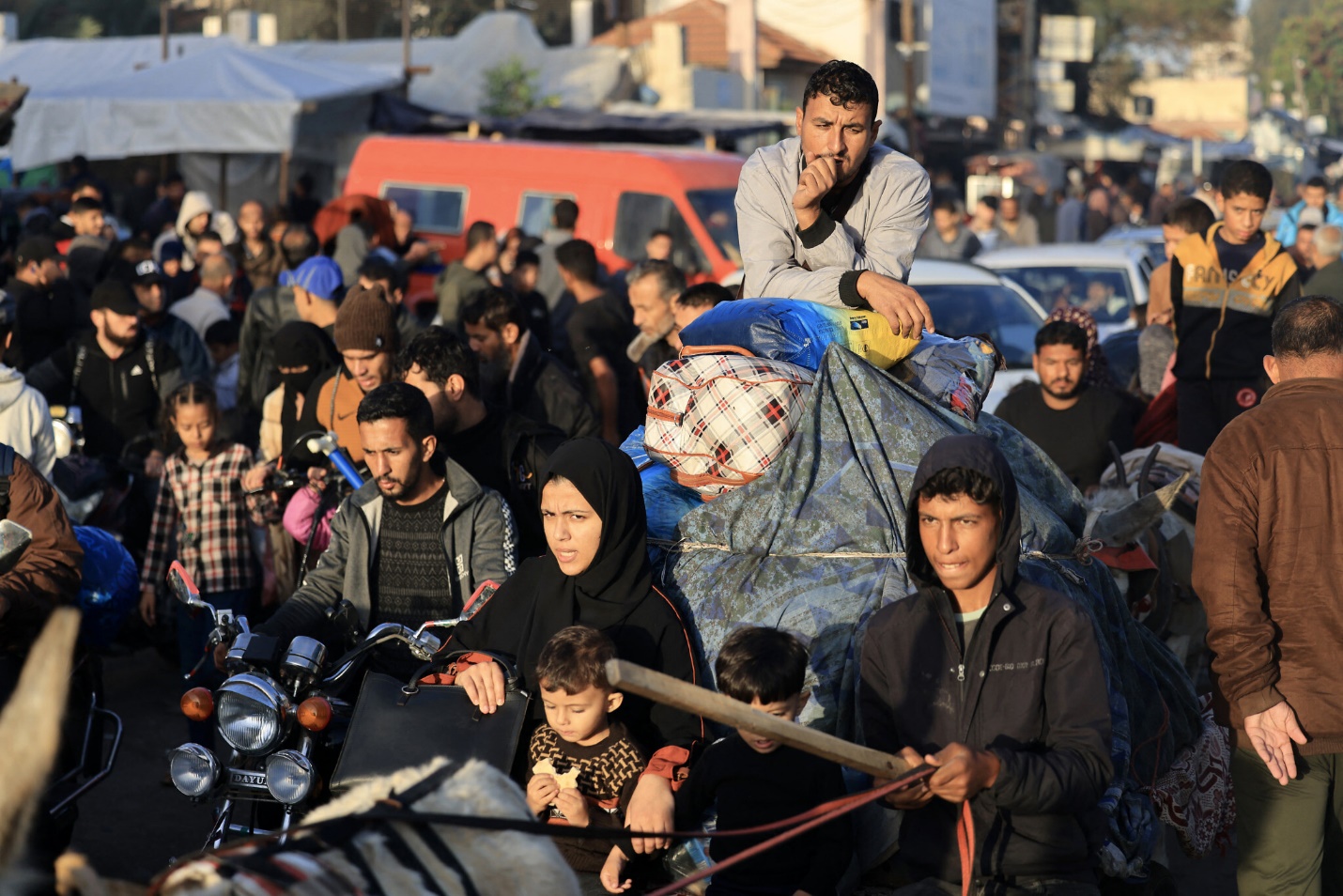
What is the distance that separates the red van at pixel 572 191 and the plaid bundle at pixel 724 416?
8908 millimetres

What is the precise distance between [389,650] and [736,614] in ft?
3.94

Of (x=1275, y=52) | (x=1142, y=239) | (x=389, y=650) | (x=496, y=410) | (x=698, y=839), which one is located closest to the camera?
(x=698, y=839)

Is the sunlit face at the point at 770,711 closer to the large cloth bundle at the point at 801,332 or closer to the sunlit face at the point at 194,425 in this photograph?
the large cloth bundle at the point at 801,332

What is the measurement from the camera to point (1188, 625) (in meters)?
6.63

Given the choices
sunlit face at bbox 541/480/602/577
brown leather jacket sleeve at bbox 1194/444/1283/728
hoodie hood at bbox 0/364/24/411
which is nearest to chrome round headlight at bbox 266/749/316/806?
sunlit face at bbox 541/480/602/577

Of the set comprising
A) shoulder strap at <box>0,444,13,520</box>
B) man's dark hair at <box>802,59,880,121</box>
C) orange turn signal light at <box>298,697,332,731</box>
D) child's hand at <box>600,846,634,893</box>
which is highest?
man's dark hair at <box>802,59,880,121</box>

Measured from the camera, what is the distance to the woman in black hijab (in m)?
4.13

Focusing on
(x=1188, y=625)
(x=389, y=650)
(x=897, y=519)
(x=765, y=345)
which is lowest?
(x=1188, y=625)

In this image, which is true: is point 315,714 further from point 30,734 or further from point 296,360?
point 296,360

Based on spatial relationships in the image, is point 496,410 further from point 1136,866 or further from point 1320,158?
point 1320,158

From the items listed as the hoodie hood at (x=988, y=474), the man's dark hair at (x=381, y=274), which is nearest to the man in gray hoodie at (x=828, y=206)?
the hoodie hood at (x=988, y=474)

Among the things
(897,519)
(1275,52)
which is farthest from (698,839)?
(1275,52)

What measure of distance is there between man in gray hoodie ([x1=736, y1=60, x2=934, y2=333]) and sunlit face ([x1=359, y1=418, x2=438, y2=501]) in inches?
50.3

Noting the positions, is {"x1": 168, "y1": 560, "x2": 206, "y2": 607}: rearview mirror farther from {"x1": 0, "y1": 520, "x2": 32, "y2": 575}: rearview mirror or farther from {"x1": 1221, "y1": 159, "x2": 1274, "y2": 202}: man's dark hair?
{"x1": 1221, "y1": 159, "x2": 1274, "y2": 202}: man's dark hair
